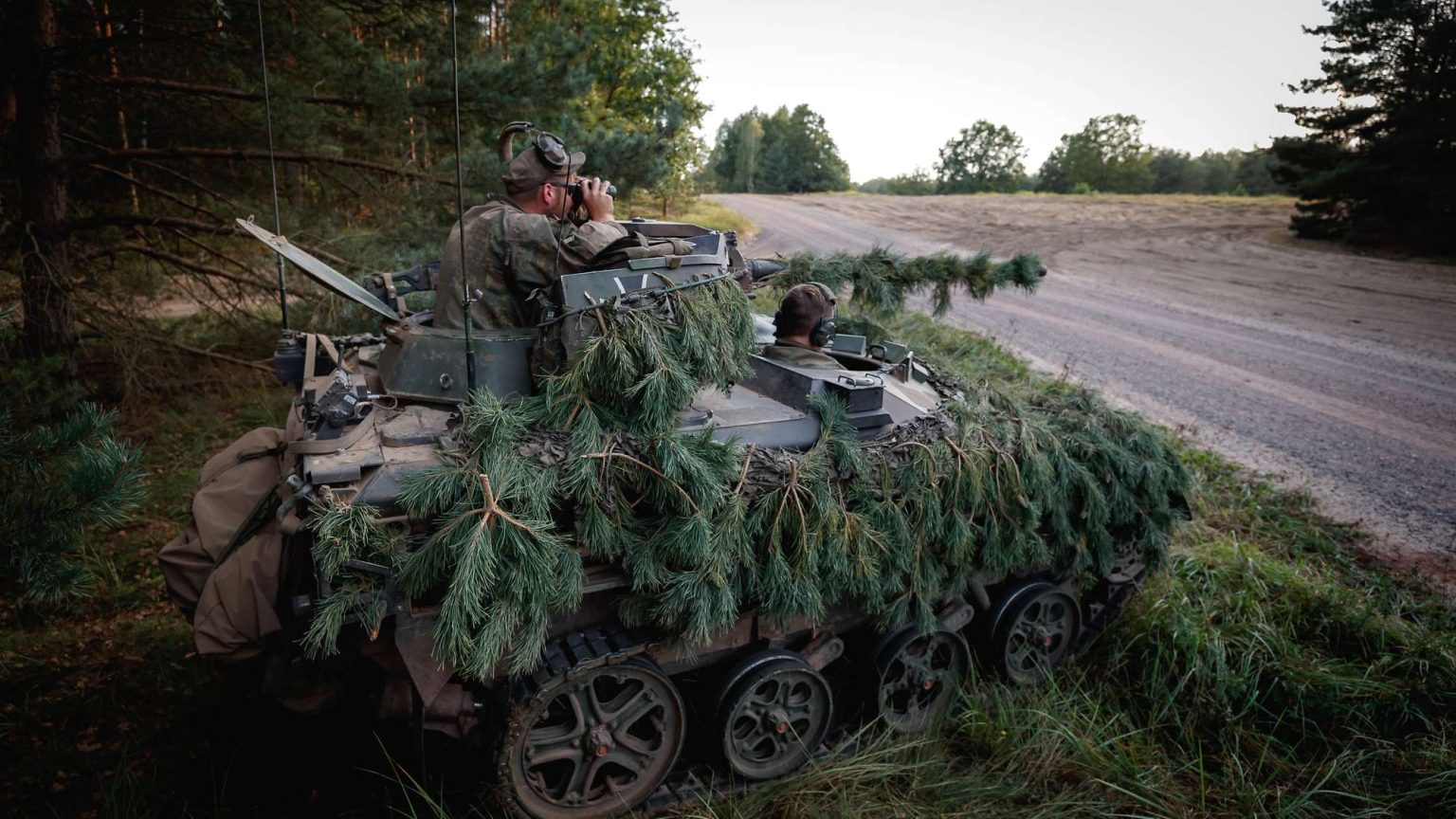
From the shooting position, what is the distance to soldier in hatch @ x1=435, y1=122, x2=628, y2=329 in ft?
12.7

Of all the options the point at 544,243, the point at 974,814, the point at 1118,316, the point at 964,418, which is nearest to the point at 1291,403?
Answer: the point at 1118,316

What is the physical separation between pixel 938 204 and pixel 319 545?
81.5ft

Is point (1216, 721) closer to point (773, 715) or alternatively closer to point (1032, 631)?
point (1032, 631)

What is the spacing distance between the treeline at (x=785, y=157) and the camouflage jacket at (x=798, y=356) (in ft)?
125

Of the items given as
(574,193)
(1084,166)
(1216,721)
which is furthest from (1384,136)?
(1084,166)

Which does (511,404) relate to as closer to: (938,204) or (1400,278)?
(1400,278)

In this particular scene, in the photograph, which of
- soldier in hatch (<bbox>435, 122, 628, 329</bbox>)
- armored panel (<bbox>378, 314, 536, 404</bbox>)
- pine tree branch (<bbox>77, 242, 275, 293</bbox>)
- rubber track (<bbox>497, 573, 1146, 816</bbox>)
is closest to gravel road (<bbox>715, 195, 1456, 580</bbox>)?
soldier in hatch (<bbox>435, 122, 628, 329</bbox>)

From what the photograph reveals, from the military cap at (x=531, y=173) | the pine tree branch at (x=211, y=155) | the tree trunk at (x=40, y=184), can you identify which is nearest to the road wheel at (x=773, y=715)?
the military cap at (x=531, y=173)

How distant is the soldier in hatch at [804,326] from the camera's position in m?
4.43

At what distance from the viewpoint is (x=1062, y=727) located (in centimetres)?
420

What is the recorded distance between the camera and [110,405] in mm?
7586

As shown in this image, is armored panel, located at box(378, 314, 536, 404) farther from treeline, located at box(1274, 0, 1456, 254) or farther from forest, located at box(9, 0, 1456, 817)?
treeline, located at box(1274, 0, 1456, 254)

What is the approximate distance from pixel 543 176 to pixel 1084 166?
43.8 meters

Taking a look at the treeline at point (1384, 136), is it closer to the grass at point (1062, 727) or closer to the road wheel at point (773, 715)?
the grass at point (1062, 727)
